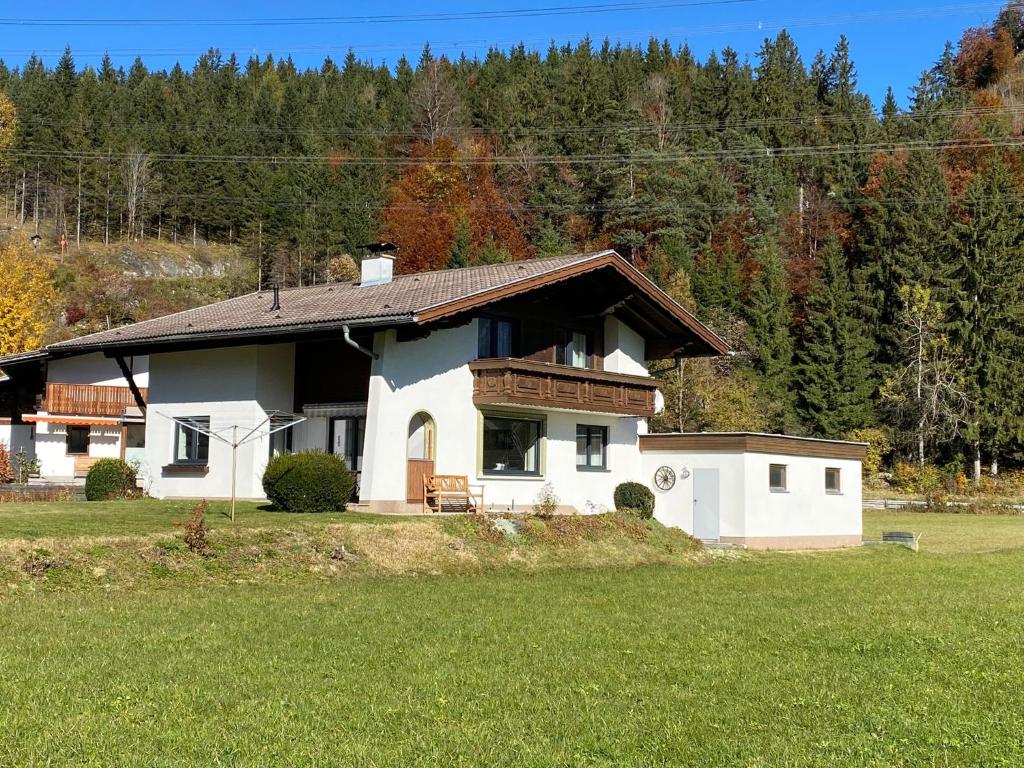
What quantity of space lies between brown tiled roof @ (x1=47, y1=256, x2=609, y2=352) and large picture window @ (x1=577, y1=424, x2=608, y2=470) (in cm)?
496

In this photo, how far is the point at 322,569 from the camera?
18750 mm

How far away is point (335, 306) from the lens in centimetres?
2908

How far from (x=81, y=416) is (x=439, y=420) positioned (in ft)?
60.4

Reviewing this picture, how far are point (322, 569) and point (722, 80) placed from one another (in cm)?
8080

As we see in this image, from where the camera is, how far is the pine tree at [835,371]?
6469 cm

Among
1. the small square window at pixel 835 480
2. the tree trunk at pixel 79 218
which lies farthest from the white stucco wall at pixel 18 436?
the tree trunk at pixel 79 218

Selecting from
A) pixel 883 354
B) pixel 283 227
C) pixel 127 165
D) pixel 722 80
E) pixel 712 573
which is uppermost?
pixel 722 80

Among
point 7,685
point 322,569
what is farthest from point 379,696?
point 322,569

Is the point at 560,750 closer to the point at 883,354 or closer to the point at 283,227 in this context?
the point at 883,354

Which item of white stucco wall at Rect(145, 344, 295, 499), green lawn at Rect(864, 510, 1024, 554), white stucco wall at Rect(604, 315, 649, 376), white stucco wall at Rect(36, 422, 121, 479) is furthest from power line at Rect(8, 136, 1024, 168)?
white stucco wall at Rect(145, 344, 295, 499)

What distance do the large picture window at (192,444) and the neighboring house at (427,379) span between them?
35 millimetres

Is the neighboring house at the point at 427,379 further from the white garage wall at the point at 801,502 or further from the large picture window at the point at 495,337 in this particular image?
the white garage wall at the point at 801,502

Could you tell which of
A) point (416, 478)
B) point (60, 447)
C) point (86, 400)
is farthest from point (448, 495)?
point (60, 447)

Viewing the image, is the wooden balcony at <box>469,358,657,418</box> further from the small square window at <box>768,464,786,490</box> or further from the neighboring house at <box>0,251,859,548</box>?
the small square window at <box>768,464,786,490</box>
